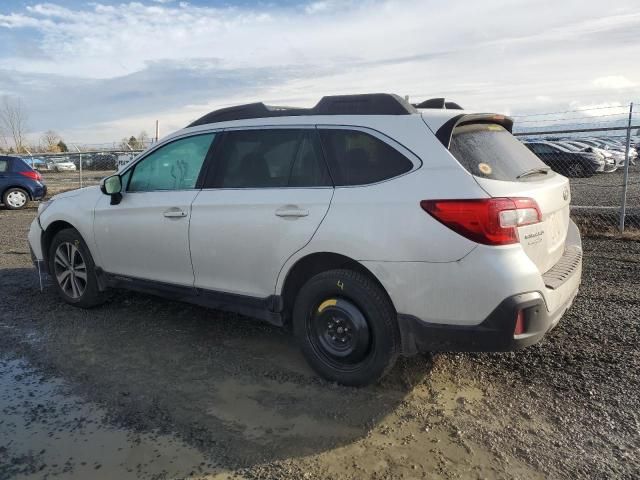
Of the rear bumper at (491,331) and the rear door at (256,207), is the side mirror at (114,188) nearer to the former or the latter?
the rear door at (256,207)

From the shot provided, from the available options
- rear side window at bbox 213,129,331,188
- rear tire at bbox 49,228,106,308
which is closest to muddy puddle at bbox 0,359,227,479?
rear tire at bbox 49,228,106,308

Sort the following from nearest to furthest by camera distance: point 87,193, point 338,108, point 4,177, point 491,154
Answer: point 491,154 → point 338,108 → point 87,193 → point 4,177

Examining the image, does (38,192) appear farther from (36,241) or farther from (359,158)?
(359,158)

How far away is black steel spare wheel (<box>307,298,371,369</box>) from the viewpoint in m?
3.30

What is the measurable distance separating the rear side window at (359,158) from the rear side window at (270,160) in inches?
3.3

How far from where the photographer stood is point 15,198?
14.4m

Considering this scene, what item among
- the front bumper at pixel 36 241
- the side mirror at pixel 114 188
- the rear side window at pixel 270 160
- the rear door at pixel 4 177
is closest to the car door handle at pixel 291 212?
the rear side window at pixel 270 160

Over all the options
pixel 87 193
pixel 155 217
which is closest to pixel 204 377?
pixel 155 217

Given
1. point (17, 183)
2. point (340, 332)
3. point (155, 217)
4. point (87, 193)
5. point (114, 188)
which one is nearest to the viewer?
point (340, 332)

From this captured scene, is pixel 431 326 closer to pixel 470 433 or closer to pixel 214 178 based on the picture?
pixel 470 433

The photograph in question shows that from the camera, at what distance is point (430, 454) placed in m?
2.76

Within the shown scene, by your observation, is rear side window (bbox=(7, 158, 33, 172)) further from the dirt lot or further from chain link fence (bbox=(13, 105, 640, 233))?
the dirt lot

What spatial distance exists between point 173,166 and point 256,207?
1.14m

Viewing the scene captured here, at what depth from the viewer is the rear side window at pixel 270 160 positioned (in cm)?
357
